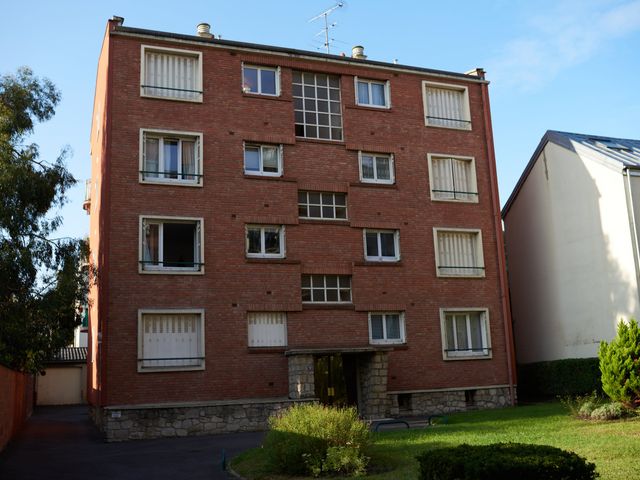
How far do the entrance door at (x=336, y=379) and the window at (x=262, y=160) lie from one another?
667 cm

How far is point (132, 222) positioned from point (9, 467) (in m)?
8.87

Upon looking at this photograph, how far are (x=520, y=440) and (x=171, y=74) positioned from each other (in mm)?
16431

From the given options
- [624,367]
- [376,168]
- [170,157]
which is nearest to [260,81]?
[170,157]

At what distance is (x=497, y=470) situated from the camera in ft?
26.8

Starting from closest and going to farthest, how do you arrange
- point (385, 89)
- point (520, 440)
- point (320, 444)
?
point (320, 444)
point (520, 440)
point (385, 89)

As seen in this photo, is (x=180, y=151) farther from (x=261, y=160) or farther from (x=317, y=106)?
(x=317, y=106)

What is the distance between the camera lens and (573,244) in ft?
90.0

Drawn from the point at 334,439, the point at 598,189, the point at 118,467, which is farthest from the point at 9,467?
the point at 598,189

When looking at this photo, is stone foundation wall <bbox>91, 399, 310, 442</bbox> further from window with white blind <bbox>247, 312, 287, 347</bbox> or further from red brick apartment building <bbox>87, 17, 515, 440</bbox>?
window with white blind <bbox>247, 312, 287, 347</bbox>

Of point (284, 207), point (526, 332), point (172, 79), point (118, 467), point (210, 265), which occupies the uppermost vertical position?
point (172, 79)

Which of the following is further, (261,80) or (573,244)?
(573,244)

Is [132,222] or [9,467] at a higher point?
[132,222]

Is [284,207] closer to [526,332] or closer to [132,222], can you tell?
[132,222]

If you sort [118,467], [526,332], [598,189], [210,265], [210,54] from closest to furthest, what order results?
[118,467]
[210,265]
[210,54]
[598,189]
[526,332]
